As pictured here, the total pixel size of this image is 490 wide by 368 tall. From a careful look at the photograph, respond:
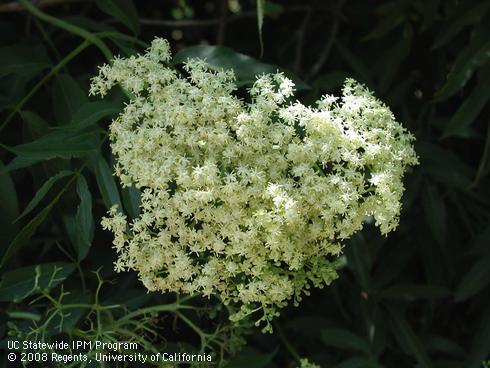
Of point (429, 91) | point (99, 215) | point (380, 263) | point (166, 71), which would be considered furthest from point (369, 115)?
point (429, 91)

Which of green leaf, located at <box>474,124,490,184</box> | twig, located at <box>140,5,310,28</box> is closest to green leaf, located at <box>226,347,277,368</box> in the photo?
green leaf, located at <box>474,124,490,184</box>

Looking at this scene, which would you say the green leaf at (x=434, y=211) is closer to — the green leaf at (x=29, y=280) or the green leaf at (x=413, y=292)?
the green leaf at (x=413, y=292)

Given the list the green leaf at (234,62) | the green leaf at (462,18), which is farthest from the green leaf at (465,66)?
the green leaf at (234,62)

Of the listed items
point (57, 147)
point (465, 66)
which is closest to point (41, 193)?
point (57, 147)

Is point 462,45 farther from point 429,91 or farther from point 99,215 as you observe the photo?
point 99,215

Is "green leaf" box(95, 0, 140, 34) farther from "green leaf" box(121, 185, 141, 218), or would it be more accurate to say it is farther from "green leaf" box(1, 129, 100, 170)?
"green leaf" box(121, 185, 141, 218)

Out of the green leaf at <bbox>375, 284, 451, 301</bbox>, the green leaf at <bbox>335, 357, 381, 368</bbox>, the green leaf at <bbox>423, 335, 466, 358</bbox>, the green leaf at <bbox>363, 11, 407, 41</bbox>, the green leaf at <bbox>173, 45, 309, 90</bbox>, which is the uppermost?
the green leaf at <bbox>363, 11, 407, 41</bbox>
